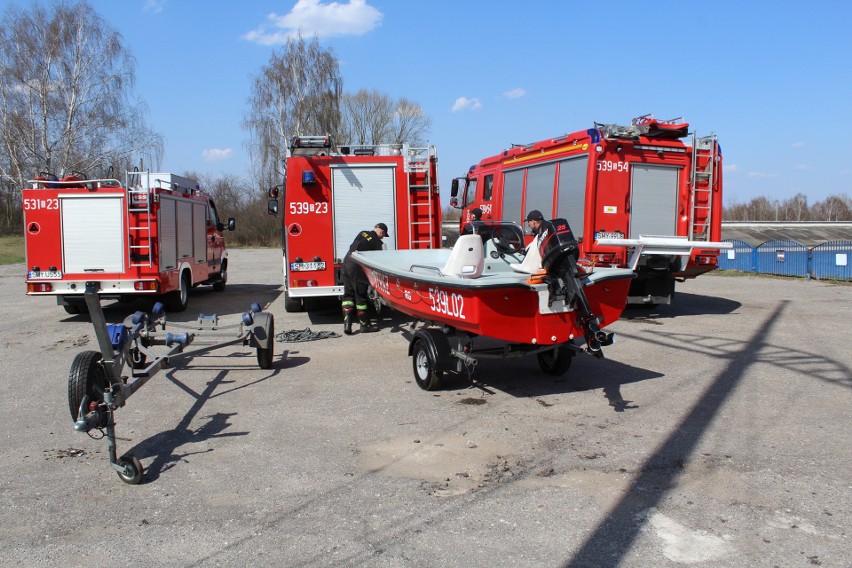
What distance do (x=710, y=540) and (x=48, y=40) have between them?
34.6m

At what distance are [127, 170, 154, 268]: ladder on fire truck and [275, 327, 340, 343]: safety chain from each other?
9.86 ft

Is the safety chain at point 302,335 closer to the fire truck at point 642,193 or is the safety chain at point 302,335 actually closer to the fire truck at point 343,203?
the fire truck at point 343,203

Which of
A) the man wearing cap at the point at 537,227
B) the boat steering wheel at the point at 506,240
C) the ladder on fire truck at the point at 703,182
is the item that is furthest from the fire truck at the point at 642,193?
the man wearing cap at the point at 537,227

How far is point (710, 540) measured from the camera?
3.50 meters

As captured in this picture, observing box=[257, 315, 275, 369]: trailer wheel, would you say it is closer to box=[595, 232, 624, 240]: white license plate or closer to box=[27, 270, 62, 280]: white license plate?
box=[27, 270, 62, 280]: white license plate

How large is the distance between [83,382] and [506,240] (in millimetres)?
4934

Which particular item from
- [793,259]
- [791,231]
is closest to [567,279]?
[793,259]

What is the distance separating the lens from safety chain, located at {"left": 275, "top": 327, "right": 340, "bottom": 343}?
958 cm

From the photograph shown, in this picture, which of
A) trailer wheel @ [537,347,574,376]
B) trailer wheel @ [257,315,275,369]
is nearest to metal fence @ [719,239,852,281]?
trailer wheel @ [537,347,574,376]

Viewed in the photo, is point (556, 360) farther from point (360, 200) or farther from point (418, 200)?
point (360, 200)

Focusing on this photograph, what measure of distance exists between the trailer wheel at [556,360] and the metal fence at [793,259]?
36.5 ft

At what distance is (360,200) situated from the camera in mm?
10875

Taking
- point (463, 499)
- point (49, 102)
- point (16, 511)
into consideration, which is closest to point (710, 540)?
point (463, 499)

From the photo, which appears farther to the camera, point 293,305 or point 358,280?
point 293,305
